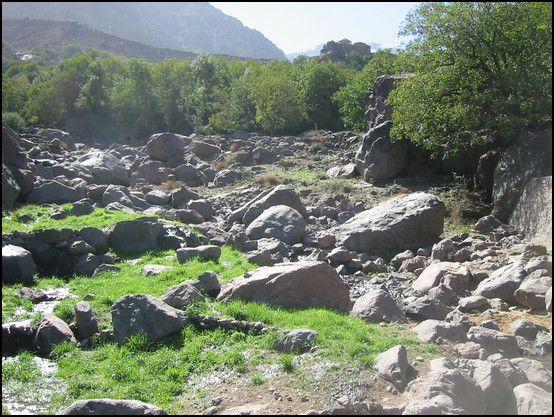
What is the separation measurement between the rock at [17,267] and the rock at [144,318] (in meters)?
4.23

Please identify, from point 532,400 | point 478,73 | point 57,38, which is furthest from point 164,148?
point 57,38

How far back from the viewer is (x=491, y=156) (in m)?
16.0

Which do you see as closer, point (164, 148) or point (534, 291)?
point (534, 291)

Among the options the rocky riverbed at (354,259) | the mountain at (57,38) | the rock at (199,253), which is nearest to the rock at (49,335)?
the rocky riverbed at (354,259)

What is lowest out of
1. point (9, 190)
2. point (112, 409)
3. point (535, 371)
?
point (9, 190)

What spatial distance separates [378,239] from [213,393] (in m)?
8.60

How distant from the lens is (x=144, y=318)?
326 inches

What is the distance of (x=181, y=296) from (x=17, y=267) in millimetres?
4804

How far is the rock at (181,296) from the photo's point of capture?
9.28m

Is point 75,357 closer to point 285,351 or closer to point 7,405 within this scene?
point 7,405

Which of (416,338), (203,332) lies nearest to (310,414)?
(416,338)

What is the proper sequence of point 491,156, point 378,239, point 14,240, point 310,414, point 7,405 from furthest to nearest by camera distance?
point 491,156, point 378,239, point 14,240, point 7,405, point 310,414

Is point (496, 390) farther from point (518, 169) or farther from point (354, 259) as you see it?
point (518, 169)

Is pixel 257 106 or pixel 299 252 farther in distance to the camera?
pixel 257 106
